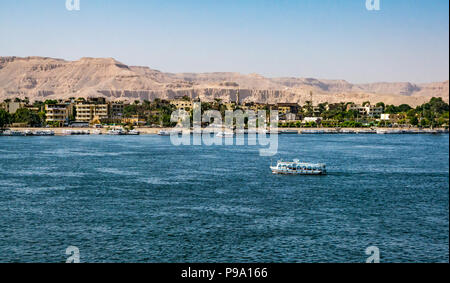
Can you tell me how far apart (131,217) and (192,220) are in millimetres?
3641

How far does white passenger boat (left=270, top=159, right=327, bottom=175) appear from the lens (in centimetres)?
4728

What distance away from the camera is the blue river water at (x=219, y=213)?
22219 mm

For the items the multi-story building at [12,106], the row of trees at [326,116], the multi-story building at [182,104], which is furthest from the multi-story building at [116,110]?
the multi-story building at [12,106]

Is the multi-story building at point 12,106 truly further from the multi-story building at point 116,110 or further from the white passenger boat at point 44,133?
the white passenger boat at point 44,133

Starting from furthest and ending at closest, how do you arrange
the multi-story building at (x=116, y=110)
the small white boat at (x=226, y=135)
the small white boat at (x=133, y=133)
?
the multi-story building at (x=116, y=110)
the small white boat at (x=133, y=133)
the small white boat at (x=226, y=135)

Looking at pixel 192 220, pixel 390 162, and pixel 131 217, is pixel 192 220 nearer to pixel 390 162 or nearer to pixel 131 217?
pixel 131 217

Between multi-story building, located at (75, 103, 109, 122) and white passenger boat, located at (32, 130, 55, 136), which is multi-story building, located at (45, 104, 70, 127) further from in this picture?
white passenger boat, located at (32, 130, 55, 136)

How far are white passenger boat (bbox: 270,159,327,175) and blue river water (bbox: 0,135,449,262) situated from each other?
928 mm

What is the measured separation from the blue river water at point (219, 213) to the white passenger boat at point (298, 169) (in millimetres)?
928

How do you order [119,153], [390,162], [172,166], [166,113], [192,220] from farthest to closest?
1. [166,113]
2. [119,153]
3. [390,162]
4. [172,166]
5. [192,220]

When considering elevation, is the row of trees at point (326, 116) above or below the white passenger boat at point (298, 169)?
above
